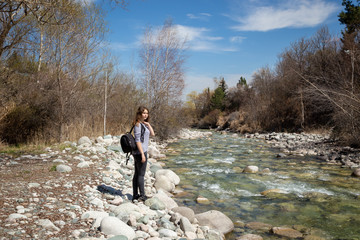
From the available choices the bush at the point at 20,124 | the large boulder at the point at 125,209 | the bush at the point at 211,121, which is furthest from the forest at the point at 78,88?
the bush at the point at 211,121

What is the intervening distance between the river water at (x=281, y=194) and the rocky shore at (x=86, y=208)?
73 cm

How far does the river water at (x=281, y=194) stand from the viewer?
4684 mm

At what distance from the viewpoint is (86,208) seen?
3867mm

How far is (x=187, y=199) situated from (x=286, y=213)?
6.71ft

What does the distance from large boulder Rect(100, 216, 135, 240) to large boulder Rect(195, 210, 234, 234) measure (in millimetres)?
1528

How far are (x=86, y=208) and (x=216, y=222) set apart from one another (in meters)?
2.04

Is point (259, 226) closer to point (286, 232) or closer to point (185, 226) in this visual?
point (286, 232)

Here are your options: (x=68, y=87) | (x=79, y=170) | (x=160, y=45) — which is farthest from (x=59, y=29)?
(x=160, y=45)

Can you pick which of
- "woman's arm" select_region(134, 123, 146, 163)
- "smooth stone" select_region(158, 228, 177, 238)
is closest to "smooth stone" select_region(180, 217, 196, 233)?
"smooth stone" select_region(158, 228, 177, 238)

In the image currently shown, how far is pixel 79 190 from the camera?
181 inches

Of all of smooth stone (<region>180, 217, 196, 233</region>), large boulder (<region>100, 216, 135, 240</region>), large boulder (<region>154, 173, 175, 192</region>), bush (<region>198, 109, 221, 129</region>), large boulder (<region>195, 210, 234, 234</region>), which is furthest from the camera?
bush (<region>198, 109, 221, 129</region>)

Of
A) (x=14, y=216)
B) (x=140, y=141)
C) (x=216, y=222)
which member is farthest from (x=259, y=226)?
(x=14, y=216)

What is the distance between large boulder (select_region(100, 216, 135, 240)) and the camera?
10.3 feet

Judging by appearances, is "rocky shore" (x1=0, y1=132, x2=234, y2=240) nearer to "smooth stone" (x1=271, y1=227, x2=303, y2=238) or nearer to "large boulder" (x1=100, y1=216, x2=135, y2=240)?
"large boulder" (x1=100, y1=216, x2=135, y2=240)
